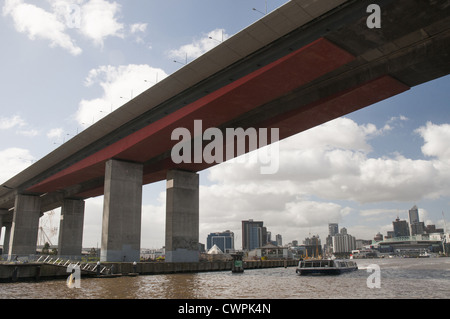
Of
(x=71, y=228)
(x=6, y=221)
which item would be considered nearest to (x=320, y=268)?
(x=71, y=228)

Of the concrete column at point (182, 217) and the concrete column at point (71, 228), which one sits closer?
the concrete column at point (182, 217)

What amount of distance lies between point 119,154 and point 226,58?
21068mm

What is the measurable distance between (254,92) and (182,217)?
25677mm

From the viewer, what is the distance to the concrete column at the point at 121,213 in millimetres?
45375

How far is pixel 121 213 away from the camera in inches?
1832

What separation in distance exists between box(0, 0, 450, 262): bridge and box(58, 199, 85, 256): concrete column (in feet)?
55.6

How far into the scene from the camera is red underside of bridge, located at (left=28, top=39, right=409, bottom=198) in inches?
1105

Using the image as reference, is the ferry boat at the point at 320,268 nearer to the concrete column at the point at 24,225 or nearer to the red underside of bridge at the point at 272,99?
the red underside of bridge at the point at 272,99

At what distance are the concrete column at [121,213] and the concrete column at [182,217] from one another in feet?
15.9

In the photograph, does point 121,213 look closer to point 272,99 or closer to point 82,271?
point 82,271

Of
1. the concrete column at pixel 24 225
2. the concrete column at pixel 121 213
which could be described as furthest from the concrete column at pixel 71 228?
the concrete column at pixel 121 213

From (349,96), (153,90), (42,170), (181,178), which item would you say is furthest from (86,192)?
(349,96)

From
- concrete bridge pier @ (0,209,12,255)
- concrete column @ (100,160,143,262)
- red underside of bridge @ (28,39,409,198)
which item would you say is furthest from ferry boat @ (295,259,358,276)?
concrete bridge pier @ (0,209,12,255)

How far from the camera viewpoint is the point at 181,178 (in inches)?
2101
